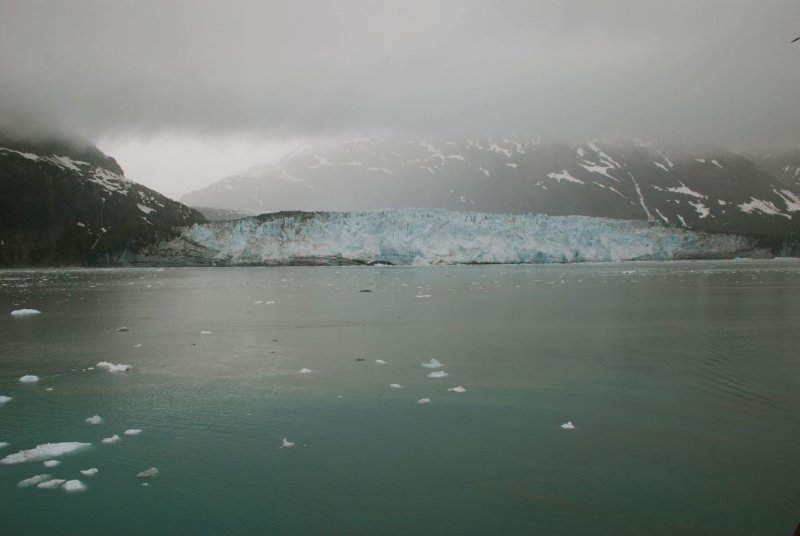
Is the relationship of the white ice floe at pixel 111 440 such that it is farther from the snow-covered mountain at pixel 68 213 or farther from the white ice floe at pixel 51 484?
the snow-covered mountain at pixel 68 213

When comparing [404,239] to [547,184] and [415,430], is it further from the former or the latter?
[547,184]

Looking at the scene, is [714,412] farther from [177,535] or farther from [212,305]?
[212,305]

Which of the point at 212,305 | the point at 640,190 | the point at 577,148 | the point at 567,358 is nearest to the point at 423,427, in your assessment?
the point at 567,358

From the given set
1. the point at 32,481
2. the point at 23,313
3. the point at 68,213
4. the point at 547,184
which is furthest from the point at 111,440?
the point at 547,184

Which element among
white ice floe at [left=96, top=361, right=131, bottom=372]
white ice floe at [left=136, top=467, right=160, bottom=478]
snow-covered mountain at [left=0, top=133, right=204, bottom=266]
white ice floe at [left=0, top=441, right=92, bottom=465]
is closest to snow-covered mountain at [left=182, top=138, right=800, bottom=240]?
snow-covered mountain at [left=0, top=133, right=204, bottom=266]

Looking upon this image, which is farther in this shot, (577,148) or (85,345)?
(577,148)

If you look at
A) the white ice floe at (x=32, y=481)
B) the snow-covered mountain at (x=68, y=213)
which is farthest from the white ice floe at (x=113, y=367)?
the snow-covered mountain at (x=68, y=213)

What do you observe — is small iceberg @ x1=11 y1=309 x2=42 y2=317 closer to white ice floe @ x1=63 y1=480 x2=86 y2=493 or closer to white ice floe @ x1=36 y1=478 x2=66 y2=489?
white ice floe @ x1=36 y1=478 x2=66 y2=489
